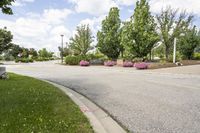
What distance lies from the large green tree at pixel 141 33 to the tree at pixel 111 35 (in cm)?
678

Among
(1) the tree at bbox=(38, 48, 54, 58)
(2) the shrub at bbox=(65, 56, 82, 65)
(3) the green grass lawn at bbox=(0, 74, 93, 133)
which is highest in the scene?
(1) the tree at bbox=(38, 48, 54, 58)

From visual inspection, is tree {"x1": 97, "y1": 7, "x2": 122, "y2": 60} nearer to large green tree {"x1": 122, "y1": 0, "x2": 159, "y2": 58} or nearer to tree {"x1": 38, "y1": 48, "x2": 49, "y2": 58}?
large green tree {"x1": 122, "y1": 0, "x2": 159, "y2": 58}

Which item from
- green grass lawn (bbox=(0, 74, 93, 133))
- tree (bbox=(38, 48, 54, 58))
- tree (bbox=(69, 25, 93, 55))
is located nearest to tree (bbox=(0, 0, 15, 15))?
green grass lawn (bbox=(0, 74, 93, 133))

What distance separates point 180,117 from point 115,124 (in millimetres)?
1810

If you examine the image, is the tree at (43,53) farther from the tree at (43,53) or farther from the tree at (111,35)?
the tree at (111,35)

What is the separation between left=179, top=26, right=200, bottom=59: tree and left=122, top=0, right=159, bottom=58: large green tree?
640 centimetres

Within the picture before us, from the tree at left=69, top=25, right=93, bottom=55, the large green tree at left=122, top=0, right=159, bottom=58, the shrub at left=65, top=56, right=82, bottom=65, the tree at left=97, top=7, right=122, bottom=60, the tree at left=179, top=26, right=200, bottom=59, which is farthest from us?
the tree at left=69, top=25, right=93, bottom=55

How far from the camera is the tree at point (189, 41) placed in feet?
135

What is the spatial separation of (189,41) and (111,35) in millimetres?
12534

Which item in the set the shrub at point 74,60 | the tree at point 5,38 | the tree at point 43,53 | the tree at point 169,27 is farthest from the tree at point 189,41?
the tree at point 43,53

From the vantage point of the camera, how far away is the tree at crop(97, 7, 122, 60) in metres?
44.8

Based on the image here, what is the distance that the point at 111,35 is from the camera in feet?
148

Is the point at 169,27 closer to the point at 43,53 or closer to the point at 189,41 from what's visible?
the point at 189,41

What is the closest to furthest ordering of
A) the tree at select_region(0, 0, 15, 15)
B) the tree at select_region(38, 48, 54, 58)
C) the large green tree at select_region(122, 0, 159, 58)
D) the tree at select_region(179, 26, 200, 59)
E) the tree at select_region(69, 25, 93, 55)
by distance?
the tree at select_region(0, 0, 15, 15)
the large green tree at select_region(122, 0, 159, 58)
the tree at select_region(179, 26, 200, 59)
the tree at select_region(69, 25, 93, 55)
the tree at select_region(38, 48, 54, 58)
